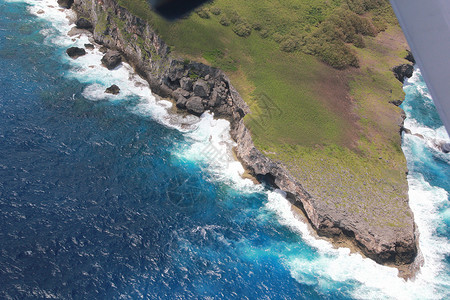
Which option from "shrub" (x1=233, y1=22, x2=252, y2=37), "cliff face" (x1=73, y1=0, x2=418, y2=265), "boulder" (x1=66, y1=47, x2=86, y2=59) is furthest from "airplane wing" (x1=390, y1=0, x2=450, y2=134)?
"boulder" (x1=66, y1=47, x2=86, y2=59)

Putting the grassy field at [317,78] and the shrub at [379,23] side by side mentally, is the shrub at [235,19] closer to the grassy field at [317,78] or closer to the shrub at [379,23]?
the grassy field at [317,78]

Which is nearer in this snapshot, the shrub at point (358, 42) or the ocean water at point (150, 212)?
the ocean water at point (150, 212)

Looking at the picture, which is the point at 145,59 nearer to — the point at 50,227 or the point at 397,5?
the point at 50,227

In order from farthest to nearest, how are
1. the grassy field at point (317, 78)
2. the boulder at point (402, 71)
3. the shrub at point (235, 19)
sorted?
the shrub at point (235, 19), the boulder at point (402, 71), the grassy field at point (317, 78)

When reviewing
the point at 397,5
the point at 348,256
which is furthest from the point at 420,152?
the point at 397,5

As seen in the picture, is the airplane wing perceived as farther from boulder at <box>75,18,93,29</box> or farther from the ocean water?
boulder at <box>75,18,93,29</box>

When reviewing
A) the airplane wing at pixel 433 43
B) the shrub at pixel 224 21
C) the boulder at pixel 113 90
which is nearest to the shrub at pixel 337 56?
the shrub at pixel 224 21
